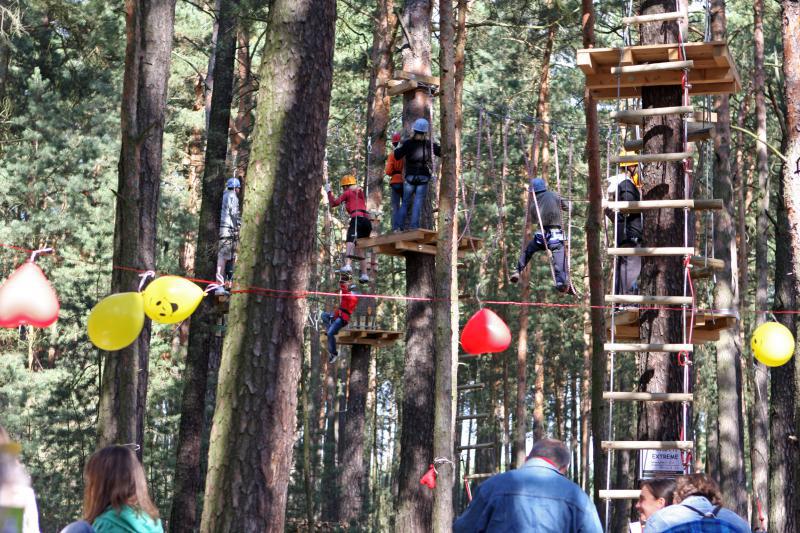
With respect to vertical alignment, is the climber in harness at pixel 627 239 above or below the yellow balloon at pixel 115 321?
above

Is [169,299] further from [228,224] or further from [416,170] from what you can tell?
[228,224]

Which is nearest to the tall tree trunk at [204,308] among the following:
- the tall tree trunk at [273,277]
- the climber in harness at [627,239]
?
the climber in harness at [627,239]

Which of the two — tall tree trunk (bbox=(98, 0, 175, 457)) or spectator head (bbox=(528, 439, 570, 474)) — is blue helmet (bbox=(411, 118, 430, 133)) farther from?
spectator head (bbox=(528, 439, 570, 474))

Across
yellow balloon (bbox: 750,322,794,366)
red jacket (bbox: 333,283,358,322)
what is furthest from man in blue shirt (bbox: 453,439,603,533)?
red jacket (bbox: 333,283,358,322)

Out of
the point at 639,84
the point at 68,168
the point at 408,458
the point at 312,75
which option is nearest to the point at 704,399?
the point at 68,168

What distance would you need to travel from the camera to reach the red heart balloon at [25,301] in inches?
243

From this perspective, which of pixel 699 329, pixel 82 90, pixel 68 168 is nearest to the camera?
pixel 699 329

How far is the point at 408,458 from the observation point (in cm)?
1120

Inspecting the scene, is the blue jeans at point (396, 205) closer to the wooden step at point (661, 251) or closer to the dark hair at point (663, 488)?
the wooden step at point (661, 251)

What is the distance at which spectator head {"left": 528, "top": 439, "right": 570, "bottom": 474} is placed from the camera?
4.21 m

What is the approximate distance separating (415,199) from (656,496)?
6789 mm

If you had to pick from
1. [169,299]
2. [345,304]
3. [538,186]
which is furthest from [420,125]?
[169,299]

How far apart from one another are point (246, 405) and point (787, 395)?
12853mm

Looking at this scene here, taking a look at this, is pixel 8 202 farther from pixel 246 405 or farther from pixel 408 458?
pixel 246 405
